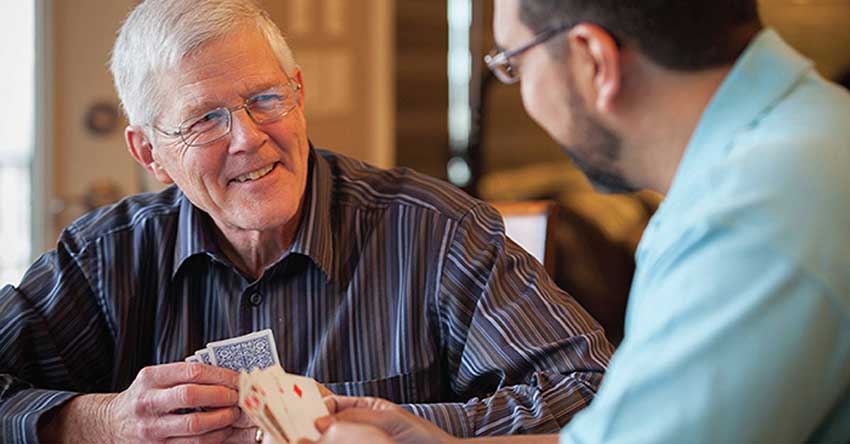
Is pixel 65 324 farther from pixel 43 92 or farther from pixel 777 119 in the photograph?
pixel 43 92

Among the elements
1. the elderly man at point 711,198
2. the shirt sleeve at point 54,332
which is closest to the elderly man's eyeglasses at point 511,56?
the elderly man at point 711,198

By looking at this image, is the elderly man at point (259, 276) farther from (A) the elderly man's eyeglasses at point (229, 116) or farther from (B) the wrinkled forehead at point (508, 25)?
(B) the wrinkled forehead at point (508, 25)

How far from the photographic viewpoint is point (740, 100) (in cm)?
104

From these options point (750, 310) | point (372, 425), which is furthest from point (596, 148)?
point (372, 425)

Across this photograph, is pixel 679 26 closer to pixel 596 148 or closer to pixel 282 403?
pixel 596 148

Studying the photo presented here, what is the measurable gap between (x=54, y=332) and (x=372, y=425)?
854mm

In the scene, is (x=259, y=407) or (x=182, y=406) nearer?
(x=259, y=407)

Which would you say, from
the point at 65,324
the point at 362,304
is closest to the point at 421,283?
the point at 362,304

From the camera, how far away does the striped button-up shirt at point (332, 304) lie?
1.75 m

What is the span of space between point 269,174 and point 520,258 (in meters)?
0.47

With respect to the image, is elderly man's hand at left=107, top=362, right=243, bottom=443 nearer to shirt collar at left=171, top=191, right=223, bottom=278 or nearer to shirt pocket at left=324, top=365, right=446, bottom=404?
shirt pocket at left=324, top=365, right=446, bottom=404

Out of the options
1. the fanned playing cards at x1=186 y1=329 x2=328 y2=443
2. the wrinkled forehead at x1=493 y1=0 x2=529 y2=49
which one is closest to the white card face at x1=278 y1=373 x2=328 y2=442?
the fanned playing cards at x1=186 y1=329 x2=328 y2=443

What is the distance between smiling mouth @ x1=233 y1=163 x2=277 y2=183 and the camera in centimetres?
184

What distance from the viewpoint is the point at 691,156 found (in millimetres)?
1042
